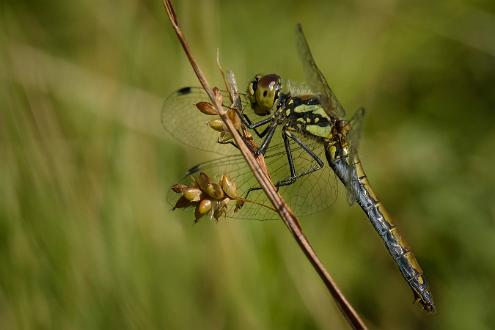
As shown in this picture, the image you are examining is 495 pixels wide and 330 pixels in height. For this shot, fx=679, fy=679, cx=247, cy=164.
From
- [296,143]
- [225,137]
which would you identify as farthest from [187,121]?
[225,137]

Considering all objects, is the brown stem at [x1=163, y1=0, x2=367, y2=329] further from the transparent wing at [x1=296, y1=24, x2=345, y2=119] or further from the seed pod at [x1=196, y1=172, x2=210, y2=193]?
the transparent wing at [x1=296, y1=24, x2=345, y2=119]

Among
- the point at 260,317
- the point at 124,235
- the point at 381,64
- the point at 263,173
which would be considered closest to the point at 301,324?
the point at 260,317

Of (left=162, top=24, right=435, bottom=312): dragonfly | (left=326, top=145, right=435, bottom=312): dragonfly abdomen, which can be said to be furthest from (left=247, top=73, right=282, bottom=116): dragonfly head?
(left=326, top=145, right=435, bottom=312): dragonfly abdomen

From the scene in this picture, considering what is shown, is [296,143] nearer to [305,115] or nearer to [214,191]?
[305,115]

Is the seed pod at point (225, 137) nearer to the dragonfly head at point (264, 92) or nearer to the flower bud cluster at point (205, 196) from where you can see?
the flower bud cluster at point (205, 196)

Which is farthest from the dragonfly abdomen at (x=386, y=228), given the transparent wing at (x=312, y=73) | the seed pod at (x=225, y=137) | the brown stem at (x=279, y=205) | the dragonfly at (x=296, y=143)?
the brown stem at (x=279, y=205)

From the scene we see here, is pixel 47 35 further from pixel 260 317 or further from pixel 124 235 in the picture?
pixel 260 317

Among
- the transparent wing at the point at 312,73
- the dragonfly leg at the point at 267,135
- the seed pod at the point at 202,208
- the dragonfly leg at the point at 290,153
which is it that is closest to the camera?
the seed pod at the point at 202,208
